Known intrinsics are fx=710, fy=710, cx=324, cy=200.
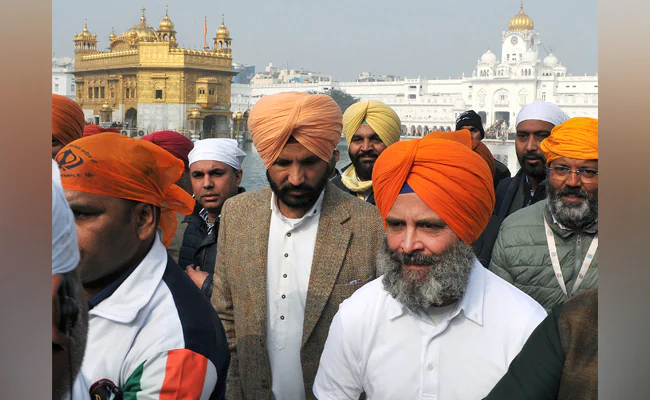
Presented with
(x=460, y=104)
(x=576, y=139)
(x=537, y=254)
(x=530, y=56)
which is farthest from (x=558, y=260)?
(x=460, y=104)

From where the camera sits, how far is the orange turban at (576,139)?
201 centimetres

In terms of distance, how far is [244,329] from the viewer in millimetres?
2010

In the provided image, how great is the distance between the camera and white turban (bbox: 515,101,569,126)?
2.58m

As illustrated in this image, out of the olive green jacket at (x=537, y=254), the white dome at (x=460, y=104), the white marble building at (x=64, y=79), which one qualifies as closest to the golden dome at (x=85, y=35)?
the white marble building at (x=64, y=79)

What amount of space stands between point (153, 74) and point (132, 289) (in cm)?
209

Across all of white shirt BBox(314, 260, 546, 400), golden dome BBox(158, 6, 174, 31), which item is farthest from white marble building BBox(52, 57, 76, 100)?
white shirt BBox(314, 260, 546, 400)

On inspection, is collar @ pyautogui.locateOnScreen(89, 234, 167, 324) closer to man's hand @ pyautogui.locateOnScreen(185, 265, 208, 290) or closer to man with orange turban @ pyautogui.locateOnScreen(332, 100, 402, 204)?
man's hand @ pyautogui.locateOnScreen(185, 265, 208, 290)

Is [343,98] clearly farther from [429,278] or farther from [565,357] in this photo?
[565,357]

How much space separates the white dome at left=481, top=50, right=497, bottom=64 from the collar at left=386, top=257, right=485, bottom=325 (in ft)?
2.96

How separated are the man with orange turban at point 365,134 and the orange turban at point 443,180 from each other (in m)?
1.36

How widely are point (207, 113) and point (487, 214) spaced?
2.16 m

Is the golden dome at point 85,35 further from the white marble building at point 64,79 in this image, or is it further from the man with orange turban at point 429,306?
the man with orange turban at point 429,306
